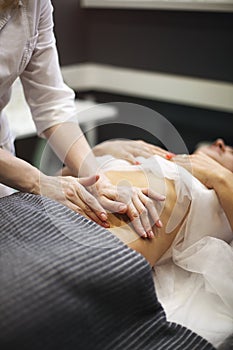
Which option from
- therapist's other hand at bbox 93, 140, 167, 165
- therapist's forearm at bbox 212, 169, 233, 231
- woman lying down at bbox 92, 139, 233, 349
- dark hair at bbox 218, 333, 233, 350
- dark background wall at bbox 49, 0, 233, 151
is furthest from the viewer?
dark background wall at bbox 49, 0, 233, 151

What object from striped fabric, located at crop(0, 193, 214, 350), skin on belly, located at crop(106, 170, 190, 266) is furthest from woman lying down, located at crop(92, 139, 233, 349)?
striped fabric, located at crop(0, 193, 214, 350)

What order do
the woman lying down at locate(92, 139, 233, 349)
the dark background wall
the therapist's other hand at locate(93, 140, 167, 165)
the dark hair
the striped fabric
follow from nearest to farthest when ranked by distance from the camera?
the striped fabric < the dark hair < the woman lying down at locate(92, 139, 233, 349) < the therapist's other hand at locate(93, 140, 167, 165) < the dark background wall

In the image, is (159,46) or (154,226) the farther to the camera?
(159,46)

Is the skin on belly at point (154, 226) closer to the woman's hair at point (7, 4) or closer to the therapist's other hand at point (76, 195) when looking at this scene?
the therapist's other hand at point (76, 195)

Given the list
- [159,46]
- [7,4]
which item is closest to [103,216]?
[7,4]

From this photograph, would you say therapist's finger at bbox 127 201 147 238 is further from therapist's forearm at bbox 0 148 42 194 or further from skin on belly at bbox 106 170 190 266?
therapist's forearm at bbox 0 148 42 194

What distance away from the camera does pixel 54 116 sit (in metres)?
1.66

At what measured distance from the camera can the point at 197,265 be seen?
1.44m

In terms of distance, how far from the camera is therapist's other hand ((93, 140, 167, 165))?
1715mm

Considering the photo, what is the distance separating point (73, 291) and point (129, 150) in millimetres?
776

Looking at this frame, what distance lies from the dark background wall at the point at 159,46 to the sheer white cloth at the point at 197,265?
126cm

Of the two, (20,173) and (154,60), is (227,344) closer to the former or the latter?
(20,173)

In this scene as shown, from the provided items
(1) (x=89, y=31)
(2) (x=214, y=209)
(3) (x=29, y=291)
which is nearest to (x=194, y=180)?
(2) (x=214, y=209)

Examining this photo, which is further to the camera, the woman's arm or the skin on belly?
the woman's arm
